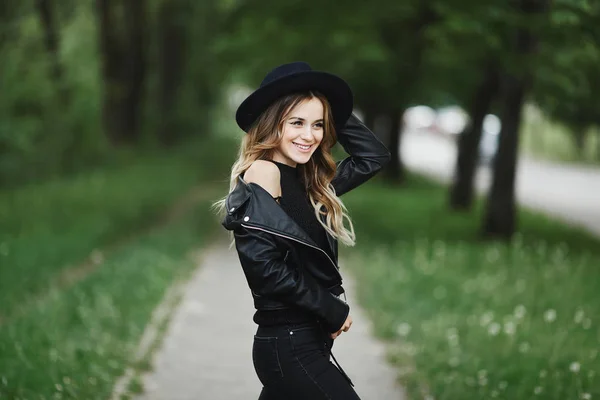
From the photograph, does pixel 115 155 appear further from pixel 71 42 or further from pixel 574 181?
pixel 574 181

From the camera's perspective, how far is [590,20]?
970 centimetres

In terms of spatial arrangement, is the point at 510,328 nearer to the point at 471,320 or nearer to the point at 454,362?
the point at 471,320

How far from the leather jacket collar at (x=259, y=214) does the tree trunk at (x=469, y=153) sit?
14.3 meters

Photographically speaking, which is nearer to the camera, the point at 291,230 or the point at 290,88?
the point at 291,230

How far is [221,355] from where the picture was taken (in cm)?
694

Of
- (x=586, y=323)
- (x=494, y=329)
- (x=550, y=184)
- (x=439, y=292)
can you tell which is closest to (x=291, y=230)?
(x=494, y=329)

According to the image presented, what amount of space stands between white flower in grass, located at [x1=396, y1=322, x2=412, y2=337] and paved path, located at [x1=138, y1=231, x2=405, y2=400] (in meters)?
0.22

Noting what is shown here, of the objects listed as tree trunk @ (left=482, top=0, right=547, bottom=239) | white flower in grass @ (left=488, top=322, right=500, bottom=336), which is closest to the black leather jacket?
white flower in grass @ (left=488, top=322, right=500, bottom=336)

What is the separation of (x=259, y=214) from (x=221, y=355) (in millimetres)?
3948

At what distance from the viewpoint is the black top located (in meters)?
3.34

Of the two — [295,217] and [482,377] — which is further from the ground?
[295,217]

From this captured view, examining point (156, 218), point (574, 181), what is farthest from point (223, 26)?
point (574, 181)

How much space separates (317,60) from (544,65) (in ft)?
15.3

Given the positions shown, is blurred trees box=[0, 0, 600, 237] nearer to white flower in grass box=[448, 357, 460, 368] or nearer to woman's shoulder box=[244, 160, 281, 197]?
white flower in grass box=[448, 357, 460, 368]
